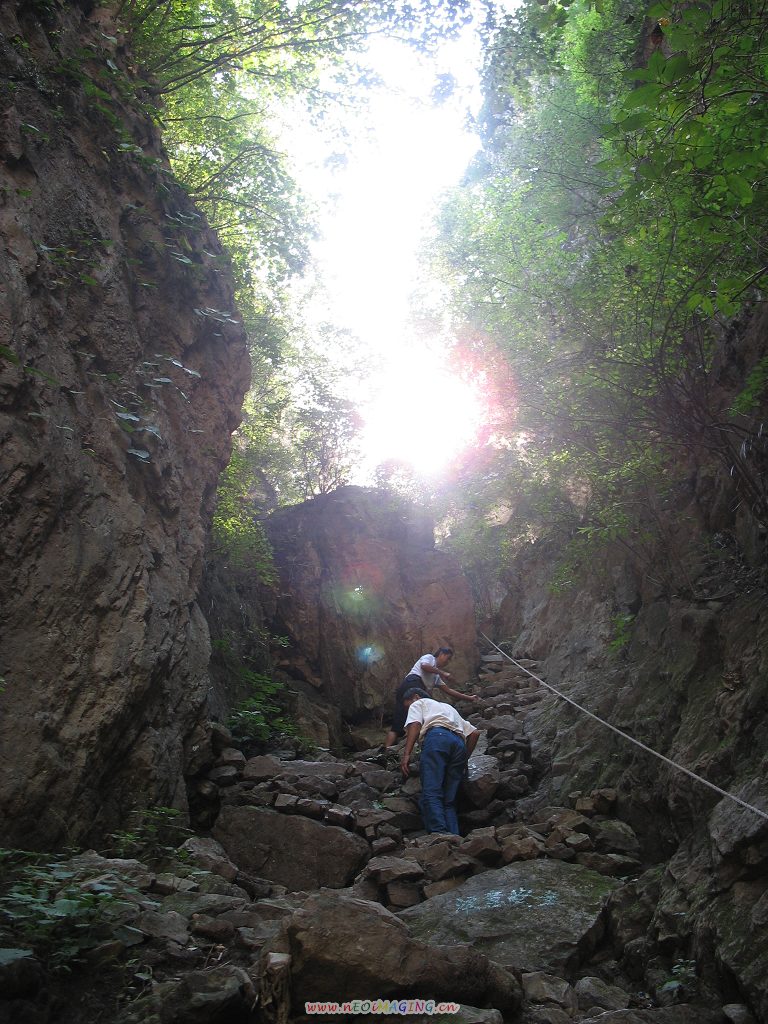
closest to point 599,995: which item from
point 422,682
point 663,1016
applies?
point 663,1016

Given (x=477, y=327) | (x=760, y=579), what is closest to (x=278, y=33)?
(x=477, y=327)

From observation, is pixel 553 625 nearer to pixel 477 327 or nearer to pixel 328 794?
pixel 477 327

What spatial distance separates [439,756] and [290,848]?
1746 millimetres

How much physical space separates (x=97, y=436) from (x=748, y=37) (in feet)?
16.9

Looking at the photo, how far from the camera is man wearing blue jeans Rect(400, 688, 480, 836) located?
6.26 metres

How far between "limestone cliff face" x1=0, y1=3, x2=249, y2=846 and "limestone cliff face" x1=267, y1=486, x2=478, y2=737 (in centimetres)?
528

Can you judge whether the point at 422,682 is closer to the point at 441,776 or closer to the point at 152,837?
the point at 441,776

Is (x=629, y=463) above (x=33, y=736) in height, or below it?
above

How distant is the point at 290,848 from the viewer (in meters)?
5.55

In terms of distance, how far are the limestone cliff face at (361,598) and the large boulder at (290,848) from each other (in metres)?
6.18

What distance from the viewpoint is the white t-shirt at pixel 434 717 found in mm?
6988

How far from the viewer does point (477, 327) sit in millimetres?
13664

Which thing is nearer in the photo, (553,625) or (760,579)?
(760,579)

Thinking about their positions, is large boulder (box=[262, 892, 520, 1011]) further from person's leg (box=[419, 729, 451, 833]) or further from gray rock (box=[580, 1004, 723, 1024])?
person's leg (box=[419, 729, 451, 833])
